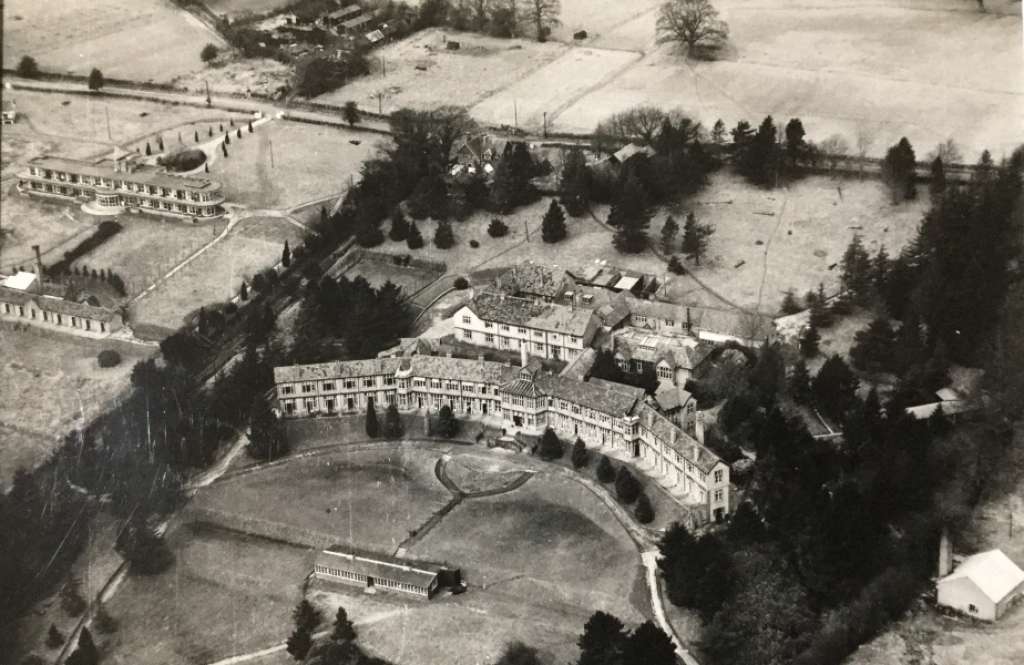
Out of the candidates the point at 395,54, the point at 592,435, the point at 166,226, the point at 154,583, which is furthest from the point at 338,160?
the point at 154,583

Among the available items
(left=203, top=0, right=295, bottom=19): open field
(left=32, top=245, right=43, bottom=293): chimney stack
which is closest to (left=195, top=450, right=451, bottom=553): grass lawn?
(left=32, top=245, right=43, bottom=293): chimney stack

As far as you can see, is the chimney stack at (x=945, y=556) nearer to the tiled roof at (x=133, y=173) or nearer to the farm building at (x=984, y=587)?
the farm building at (x=984, y=587)

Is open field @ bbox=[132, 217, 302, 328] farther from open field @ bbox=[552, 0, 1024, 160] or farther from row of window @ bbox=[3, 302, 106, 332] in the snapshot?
open field @ bbox=[552, 0, 1024, 160]

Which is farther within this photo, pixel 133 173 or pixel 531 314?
pixel 133 173

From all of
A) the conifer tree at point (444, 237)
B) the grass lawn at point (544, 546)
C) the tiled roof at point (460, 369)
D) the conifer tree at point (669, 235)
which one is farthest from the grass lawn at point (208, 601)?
the conifer tree at point (669, 235)

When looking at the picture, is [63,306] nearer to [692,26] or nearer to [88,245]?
[88,245]

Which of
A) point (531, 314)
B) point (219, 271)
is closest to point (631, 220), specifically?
point (531, 314)
